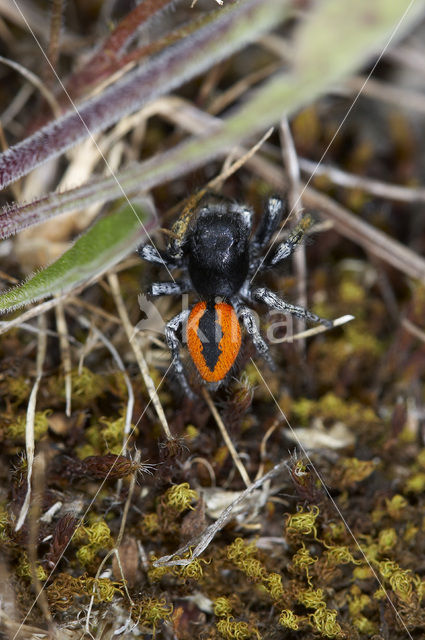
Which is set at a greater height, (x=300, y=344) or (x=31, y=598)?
(x=31, y=598)

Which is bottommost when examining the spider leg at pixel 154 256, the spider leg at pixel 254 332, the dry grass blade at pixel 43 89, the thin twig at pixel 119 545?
the thin twig at pixel 119 545

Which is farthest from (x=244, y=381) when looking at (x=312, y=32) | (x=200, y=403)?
(x=312, y=32)

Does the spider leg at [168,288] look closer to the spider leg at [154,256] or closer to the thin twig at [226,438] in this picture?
the spider leg at [154,256]

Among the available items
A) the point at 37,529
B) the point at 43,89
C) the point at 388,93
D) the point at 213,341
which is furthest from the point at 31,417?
the point at 388,93

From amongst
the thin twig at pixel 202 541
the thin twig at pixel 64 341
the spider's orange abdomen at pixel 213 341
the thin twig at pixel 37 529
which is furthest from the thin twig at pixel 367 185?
the thin twig at pixel 37 529

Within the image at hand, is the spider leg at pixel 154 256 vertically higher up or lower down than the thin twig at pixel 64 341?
higher up

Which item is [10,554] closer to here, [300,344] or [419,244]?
[300,344]

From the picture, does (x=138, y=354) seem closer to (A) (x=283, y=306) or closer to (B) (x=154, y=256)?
(B) (x=154, y=256)
